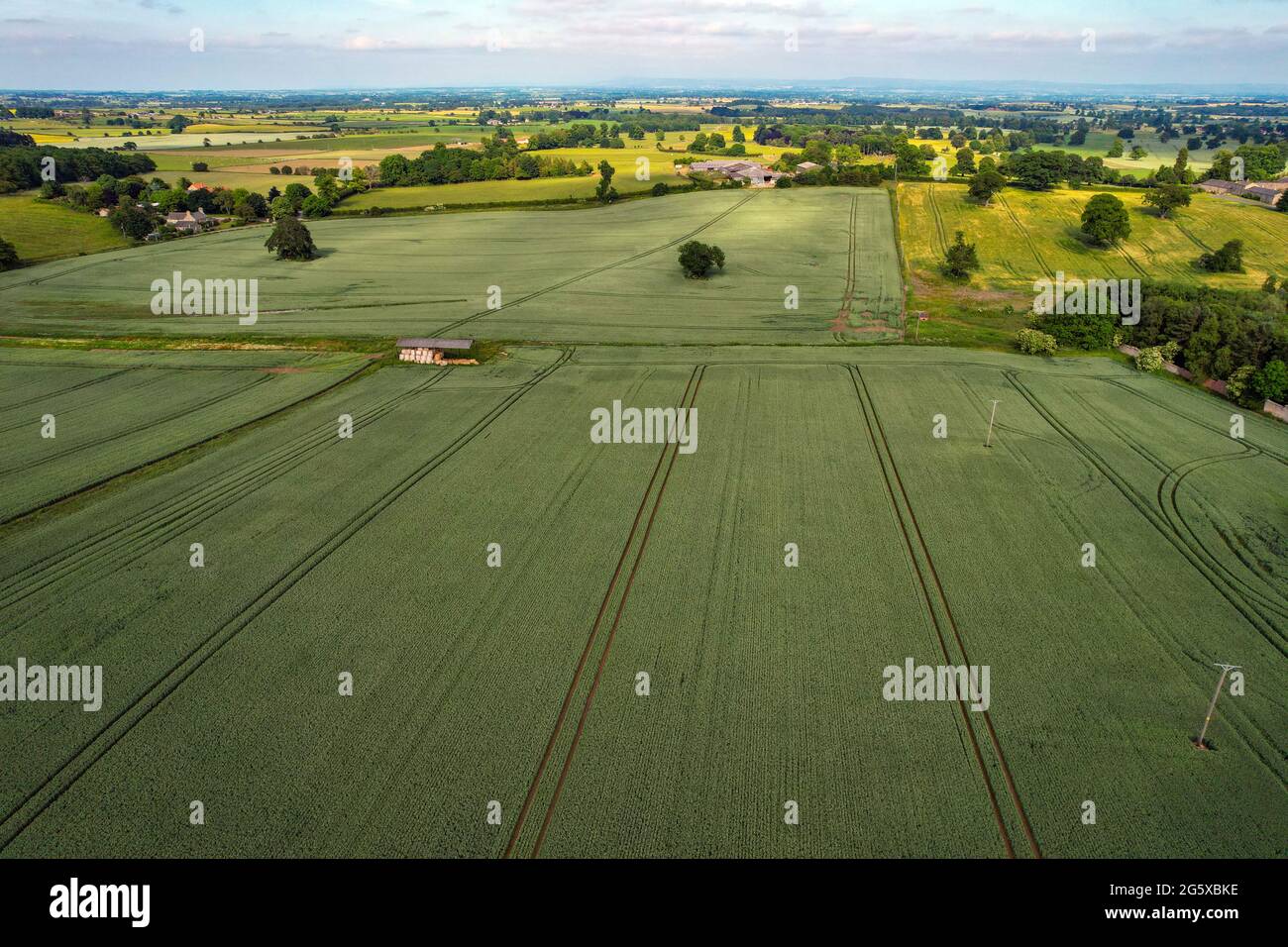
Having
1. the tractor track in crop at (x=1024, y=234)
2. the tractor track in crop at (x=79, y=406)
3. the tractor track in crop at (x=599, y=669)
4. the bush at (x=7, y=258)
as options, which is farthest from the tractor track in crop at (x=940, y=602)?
the bush at (x=7, y=258)

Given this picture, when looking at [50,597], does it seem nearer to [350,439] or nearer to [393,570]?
[393,570]

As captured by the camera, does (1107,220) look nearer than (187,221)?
Yes

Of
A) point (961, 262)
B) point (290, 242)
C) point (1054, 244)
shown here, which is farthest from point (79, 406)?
point (1054, 244)

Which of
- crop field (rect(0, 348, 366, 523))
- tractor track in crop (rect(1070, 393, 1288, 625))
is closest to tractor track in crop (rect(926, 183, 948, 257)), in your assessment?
tractor track in crop (rect(1070, 393, 1288, 625))

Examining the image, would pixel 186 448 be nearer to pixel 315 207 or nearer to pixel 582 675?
pixel 582 675

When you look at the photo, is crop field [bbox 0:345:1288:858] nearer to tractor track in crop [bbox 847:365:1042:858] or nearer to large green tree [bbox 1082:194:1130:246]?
tractor track in crop [bbox 847:365:1042:858]

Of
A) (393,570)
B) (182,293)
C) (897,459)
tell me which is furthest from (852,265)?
(182,293)
